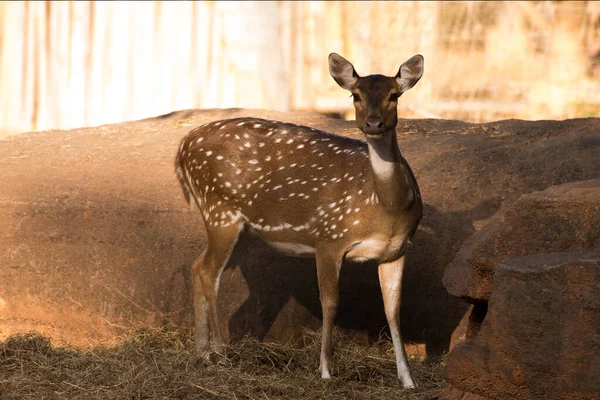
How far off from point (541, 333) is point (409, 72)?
6.60ft

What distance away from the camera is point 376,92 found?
643cm

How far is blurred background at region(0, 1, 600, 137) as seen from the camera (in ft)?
37.0

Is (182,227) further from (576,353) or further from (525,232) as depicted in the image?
(576,353)

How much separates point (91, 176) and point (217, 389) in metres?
2.67

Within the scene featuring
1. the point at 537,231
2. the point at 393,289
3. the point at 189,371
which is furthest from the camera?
the point at 393,289

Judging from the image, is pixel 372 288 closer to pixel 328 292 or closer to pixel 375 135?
pixel 328 292

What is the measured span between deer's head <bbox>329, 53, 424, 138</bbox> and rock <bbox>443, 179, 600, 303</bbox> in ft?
2.84

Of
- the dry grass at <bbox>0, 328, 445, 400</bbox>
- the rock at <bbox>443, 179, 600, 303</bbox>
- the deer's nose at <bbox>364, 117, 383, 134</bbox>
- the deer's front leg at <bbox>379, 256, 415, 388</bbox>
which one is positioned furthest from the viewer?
the deer's front leg at <bbox>379, 256, 415, 388</bbox>

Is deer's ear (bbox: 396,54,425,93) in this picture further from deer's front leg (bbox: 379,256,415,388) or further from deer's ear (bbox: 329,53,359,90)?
deer's front leg (bbox: 379,256,415,388)

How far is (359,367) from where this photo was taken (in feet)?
22.7

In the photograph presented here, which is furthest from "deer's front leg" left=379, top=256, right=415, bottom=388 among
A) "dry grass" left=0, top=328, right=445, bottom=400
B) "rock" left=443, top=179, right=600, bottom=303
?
"rock" left=443, top=179, right=600, bottom=303

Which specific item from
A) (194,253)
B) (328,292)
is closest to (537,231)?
(328,292)

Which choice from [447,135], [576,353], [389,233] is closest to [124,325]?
[389,233]

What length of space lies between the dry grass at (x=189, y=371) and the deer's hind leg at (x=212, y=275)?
5.7 inches
